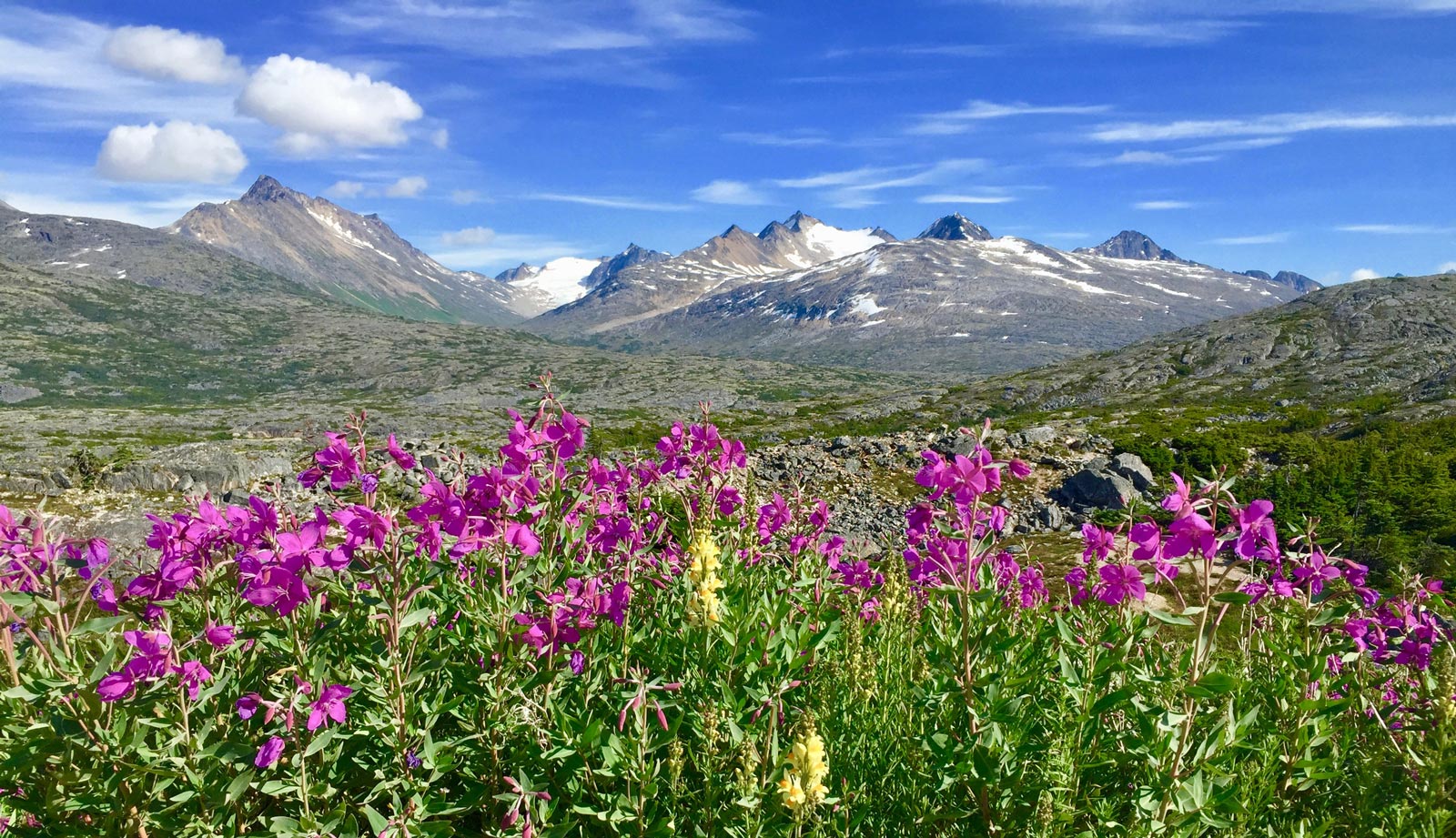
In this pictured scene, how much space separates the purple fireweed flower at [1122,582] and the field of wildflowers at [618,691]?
0.02 metres

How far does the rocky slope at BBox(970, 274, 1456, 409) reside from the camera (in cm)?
9206

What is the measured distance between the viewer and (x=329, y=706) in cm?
291

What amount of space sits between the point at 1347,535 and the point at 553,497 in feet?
77.3

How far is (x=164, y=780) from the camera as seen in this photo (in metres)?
2.96

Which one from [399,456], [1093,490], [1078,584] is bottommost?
[1093,490]

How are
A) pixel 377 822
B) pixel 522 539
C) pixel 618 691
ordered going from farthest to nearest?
pixel 618 691
pixel 522 539
pixel 377 822

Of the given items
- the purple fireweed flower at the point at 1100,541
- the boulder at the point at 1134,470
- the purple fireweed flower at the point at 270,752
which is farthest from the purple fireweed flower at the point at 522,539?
the boulder at the point at 1134,470

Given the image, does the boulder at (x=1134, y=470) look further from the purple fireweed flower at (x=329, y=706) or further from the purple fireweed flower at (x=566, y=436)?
the purple fireweed flower at (x=329, y=706)

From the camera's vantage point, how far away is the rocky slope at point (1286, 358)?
3625 inches

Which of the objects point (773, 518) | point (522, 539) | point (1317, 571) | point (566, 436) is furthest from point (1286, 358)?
point (522, 539)

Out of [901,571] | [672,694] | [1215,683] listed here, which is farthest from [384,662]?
[901,571]

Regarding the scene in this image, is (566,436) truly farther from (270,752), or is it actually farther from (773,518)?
(773,518)

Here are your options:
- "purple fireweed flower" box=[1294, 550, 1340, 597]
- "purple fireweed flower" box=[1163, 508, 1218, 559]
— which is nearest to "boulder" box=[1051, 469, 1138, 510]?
"purple fireweed flower" box=[1294, 550, 1340, 597]

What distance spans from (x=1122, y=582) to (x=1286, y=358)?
445ft
